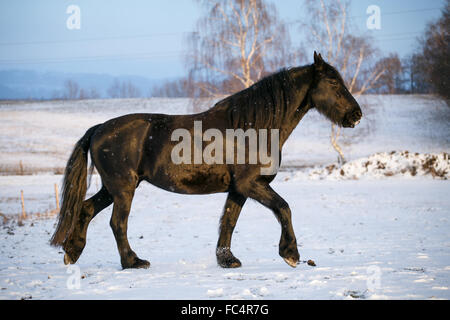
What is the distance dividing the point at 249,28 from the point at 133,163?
18449 mm

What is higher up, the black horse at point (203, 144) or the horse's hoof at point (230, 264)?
the black horse at point (203, 144)

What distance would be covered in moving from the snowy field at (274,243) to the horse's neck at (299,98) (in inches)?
68.7

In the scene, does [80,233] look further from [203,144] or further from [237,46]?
[237,46]

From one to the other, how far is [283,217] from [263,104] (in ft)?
4.59

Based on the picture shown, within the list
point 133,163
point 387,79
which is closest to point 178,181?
point 133,163

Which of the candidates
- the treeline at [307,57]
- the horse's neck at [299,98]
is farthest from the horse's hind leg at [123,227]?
the treeline at [307,57]

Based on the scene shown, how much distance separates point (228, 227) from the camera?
554 centimetres

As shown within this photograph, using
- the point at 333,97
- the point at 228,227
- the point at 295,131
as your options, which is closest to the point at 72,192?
the point at 228,227

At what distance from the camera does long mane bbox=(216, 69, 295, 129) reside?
16.8ft

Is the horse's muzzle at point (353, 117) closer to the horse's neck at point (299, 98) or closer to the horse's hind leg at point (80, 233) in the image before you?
the horse's neck at point (299, 98)

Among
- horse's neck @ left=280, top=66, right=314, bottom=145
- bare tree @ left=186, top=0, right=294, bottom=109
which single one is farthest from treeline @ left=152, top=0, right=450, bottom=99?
horse's neck @ left=280, top=66, right=314, bottom=145

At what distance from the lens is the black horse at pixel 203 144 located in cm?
512

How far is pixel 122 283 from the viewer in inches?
176
